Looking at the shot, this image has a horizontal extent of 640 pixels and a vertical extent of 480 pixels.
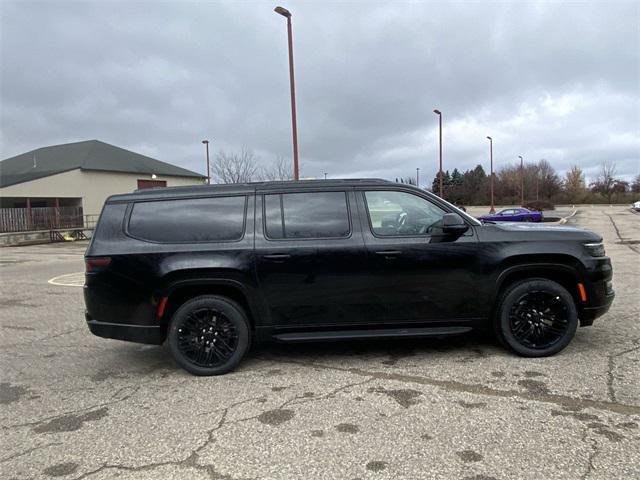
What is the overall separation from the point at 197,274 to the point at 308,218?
122 centimetres

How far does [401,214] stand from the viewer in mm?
4754

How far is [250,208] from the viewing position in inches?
184

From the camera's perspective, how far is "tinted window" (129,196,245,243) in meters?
4.59

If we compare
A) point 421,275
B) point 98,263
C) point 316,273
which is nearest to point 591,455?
point 421,275

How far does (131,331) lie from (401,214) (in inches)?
115

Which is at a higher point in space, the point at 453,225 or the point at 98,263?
the point at 453,225

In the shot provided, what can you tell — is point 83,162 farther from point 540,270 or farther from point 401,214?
point 540,270

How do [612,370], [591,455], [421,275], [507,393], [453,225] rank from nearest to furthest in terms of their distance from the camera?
[591,455] → [507,393] → [612,370] → [453,225] → [421,275]

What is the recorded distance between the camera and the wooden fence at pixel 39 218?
27.6 m

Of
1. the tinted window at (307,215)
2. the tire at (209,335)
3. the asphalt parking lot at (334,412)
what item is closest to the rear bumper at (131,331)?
the tire at (209,335)

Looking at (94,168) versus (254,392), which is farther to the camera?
(94,168)

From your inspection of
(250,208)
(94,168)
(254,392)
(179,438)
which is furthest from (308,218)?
(94,168)

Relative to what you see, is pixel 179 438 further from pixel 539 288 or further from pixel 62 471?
pixel 539 288

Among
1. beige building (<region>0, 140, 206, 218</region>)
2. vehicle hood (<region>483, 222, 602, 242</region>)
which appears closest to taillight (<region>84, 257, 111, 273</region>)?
vehicle hood (<region>483, 222, 602, 242</region>)
